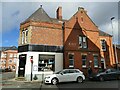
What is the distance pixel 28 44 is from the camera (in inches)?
957

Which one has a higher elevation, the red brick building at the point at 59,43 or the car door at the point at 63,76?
the red brick building at the point at 59,43

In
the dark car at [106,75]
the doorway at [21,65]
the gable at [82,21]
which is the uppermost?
the gable at [82,21]

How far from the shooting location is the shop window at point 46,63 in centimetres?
2462

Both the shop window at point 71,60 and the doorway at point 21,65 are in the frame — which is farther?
the shop window at point 71,60

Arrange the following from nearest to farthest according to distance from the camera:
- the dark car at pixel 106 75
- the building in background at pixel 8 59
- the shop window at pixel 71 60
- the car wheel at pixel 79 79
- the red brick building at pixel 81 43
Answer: the car wheel at pixel 79 79 → the dark car at pixel 106 75 → the shop window at pixel 71 60 → the red brick building at pixel 81 43 → the building in background at pixel 8 59

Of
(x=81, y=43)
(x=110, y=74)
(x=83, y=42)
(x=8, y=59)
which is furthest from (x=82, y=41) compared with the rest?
(x=8, y=59)

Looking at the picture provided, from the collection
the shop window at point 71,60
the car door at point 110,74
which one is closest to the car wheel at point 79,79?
the car door at point 110,74

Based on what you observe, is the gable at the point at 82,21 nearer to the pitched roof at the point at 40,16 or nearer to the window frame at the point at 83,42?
the window frame at the point at 83,42

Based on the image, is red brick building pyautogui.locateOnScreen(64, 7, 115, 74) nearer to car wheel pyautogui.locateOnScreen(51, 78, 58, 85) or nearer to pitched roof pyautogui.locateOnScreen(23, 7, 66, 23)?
pitched roof pyautogui.locateOnScreen(23, 7, 66, 23)

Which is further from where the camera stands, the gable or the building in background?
the building in background

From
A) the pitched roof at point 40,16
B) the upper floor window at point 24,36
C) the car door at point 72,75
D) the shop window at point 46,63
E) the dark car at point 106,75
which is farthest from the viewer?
the pitched roof at point 40,16

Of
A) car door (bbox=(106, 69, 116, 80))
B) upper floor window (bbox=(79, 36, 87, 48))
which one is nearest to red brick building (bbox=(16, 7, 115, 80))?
upper floor window (bbox=(79, 36, 87, 48))

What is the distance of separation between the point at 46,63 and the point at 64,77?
6288 mm

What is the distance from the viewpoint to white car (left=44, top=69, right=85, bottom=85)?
744 inches
